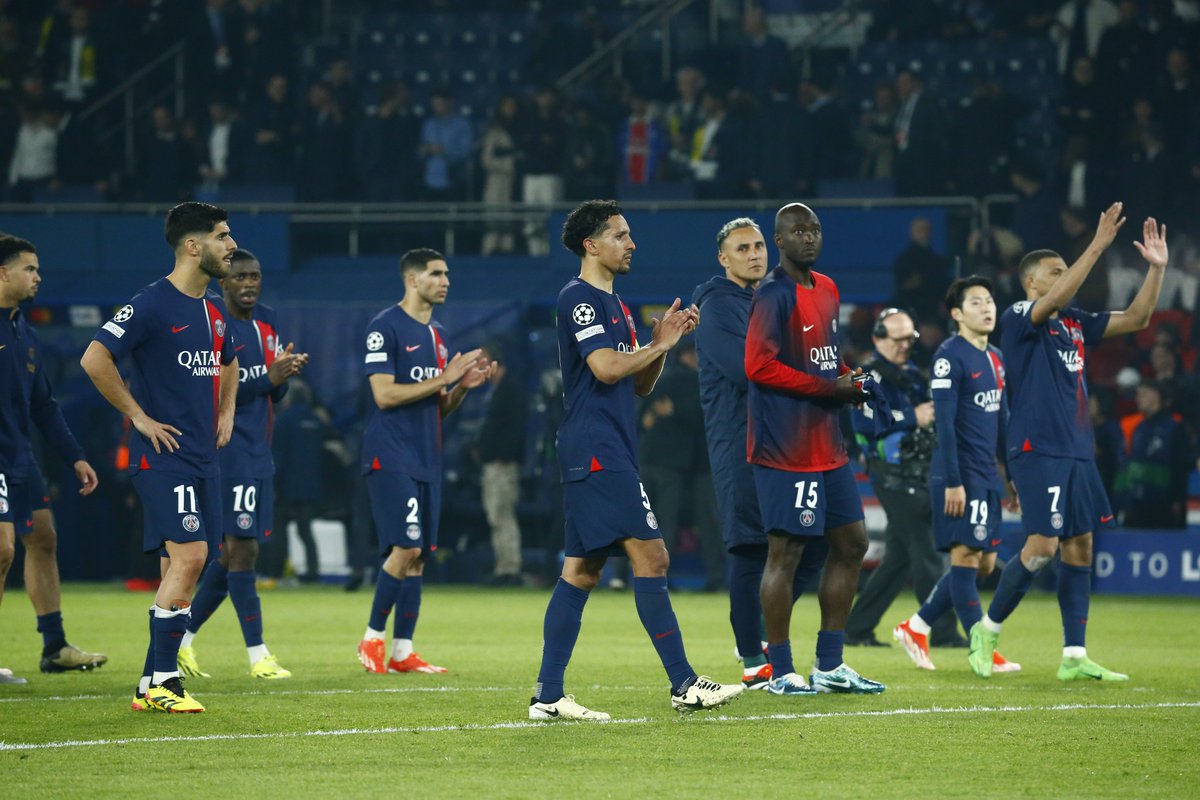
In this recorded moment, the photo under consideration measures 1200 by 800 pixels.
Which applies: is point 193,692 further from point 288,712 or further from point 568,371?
point 568,371

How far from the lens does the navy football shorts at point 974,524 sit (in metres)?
10.6

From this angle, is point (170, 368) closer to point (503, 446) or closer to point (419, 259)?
point (419, 259)

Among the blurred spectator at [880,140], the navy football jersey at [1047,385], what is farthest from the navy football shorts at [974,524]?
the blurred spectator at [880,140]

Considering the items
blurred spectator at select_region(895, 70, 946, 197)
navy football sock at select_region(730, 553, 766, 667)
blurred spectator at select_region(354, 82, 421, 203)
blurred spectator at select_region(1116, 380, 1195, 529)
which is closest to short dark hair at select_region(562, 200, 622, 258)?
navy football sock at select_region(730, 553, 766, 667)

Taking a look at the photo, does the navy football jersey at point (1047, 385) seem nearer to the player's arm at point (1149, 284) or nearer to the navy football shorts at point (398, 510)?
the player's arm at point (1149, 284)

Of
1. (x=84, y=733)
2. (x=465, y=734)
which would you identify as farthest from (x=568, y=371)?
(x=84, y=733)

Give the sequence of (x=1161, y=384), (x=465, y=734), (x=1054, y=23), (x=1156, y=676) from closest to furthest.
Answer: (x=465, y=734) < (x=1156, y=676) < (x=1161, y=384) < (x=1054, y=23)

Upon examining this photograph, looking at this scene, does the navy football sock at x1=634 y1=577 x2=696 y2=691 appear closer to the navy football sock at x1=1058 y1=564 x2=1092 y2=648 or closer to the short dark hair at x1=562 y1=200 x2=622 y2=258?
the short dark hair at x1=562 y1=200 x2=622 y2=258

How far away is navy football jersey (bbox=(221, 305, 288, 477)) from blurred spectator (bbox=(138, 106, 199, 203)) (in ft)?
42.6

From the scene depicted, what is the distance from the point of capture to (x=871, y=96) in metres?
23.6

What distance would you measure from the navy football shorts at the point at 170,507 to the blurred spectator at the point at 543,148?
46.4 ft

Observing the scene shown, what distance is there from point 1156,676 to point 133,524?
42.5 feet

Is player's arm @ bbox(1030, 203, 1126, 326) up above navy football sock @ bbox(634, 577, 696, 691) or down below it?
above

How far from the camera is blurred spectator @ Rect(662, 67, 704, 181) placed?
22000 mm
